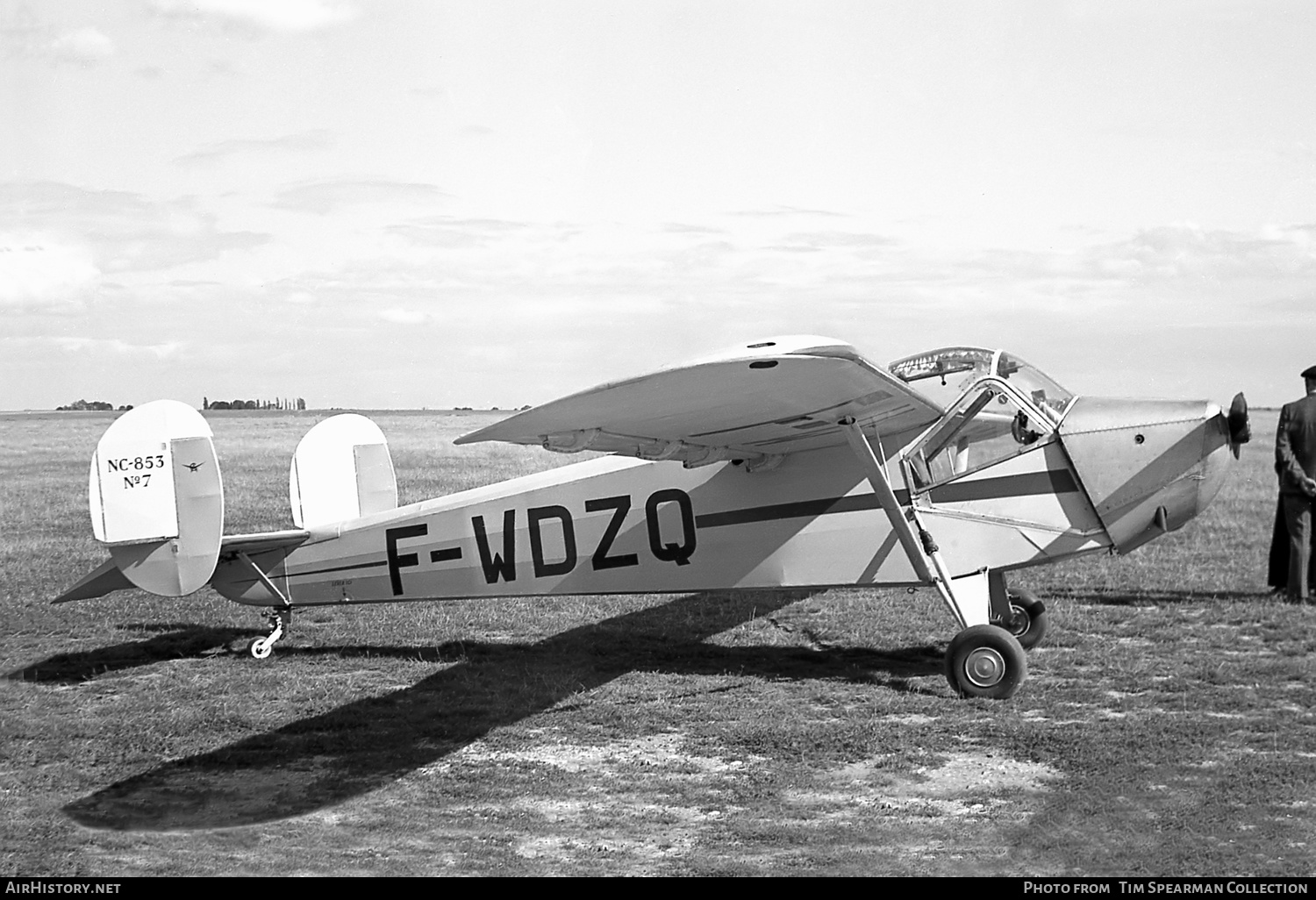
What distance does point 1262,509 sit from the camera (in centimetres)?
1898

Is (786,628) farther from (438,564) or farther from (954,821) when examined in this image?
(954,821)

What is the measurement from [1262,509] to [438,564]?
1545 centimetres

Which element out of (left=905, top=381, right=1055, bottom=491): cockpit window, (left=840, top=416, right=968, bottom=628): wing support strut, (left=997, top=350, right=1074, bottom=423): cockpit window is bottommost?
(left=840, top=416, right=968, bottom=628): wing support strut

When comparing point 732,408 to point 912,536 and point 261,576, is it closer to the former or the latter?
point 912,536

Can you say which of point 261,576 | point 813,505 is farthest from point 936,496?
point 261,576

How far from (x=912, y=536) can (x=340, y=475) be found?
514 cm

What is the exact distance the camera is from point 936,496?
8461 mm

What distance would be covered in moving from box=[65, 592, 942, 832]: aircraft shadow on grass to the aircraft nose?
1.90 m

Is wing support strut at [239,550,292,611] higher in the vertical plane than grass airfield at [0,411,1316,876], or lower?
higher

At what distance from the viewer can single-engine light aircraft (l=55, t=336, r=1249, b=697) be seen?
8047 millimetres

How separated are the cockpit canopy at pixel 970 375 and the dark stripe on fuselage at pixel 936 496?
0.46 metres

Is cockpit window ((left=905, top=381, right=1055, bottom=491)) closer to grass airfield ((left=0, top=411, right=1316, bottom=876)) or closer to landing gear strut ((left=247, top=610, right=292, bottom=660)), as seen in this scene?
grass airfield ((left=0, top=411, right=1316, bottom=876))

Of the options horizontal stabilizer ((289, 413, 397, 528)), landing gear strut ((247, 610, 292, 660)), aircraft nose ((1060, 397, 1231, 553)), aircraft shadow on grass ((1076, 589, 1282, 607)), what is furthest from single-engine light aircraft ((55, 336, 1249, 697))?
aircraft shadow on grass ((1076, 589, 1282, 607))
